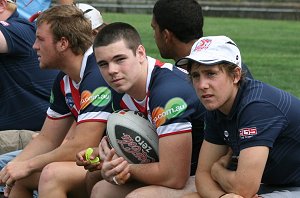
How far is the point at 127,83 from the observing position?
573 cm

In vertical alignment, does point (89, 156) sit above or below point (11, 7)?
below

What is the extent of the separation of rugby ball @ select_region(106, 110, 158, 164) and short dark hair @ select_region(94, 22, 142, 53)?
47 cm

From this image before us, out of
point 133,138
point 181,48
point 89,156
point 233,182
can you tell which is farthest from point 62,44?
point 233,182

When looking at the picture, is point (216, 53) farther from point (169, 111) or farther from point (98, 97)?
point (98, 97)

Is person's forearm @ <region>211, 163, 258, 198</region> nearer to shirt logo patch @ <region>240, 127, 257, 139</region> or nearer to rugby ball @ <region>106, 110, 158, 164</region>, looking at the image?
shirt logo patch @ <region>240, 127, 257, 139</region>

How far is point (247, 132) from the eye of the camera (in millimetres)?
5078

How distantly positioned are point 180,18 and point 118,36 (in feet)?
3.41

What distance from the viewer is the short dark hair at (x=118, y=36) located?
5.81 meters

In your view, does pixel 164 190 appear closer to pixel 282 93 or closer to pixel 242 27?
pixel 282 93

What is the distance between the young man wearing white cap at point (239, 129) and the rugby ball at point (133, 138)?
1.37 feet

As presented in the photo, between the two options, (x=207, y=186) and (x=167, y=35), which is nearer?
(x=207, y=186)

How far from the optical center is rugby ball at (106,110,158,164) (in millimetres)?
5754

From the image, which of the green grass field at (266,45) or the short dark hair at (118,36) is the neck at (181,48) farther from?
the green grass field at (266,45)

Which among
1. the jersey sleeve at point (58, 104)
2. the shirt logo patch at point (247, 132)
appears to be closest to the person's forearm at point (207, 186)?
the shirt logo patch at point (247, 132)
